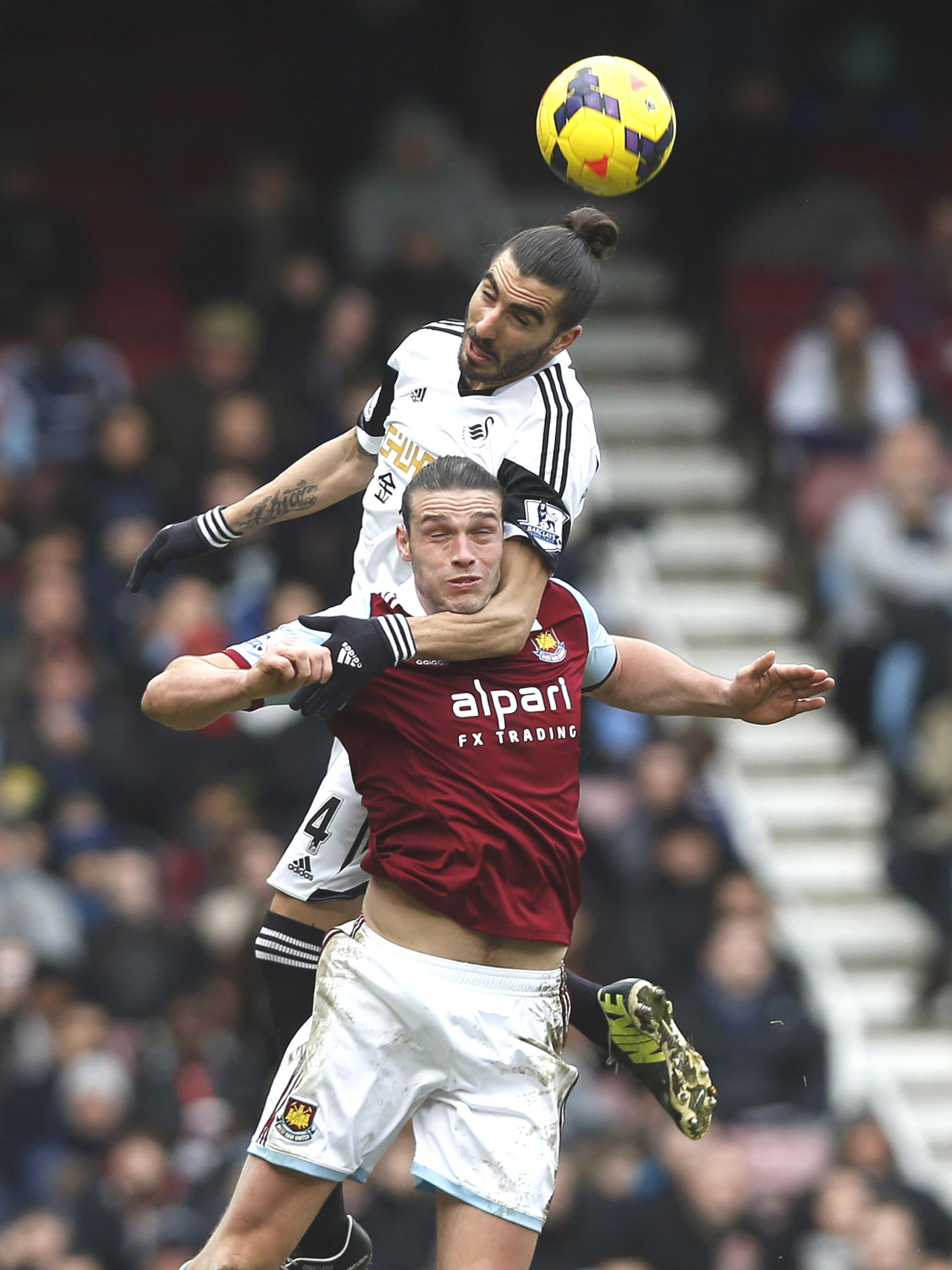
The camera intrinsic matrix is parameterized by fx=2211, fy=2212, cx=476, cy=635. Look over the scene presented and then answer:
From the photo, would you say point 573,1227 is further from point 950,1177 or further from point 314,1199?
point 314,1199

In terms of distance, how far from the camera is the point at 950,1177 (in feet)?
36.4

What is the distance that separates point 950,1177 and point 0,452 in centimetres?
607

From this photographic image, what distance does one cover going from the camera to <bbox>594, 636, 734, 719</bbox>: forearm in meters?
5.80

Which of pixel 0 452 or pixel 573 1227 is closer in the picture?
pixel 573 1227

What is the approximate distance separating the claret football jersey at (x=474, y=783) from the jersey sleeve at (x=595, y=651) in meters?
0.26

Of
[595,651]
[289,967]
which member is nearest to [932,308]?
[595,651]

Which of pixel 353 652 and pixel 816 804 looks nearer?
pixel 353 652

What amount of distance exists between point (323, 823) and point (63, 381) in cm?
649

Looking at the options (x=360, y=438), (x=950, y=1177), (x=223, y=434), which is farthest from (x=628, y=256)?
(x=360, y=438)

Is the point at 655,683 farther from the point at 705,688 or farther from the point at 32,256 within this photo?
the point at 32,256

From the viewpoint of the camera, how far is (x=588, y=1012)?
19.1 feet

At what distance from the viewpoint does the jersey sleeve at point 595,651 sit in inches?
226

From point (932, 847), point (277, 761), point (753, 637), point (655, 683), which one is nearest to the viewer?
point (655, 683)

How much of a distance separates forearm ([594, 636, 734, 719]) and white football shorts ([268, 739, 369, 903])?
0.73 meters
